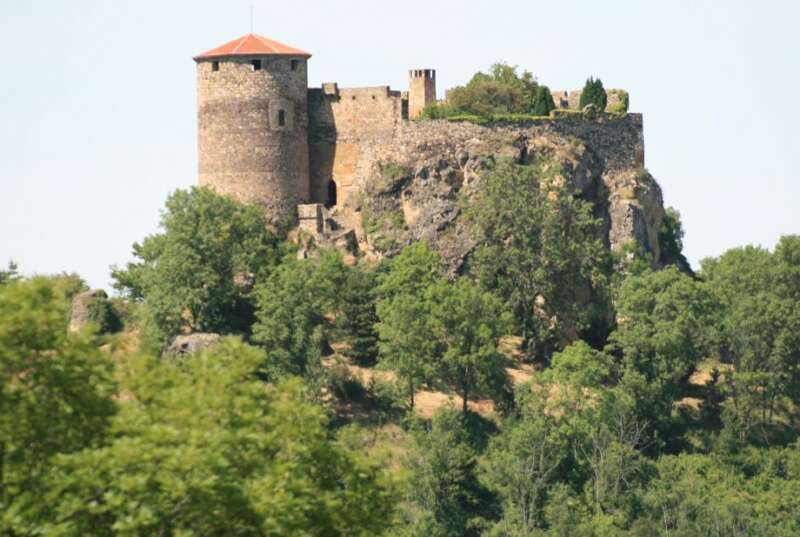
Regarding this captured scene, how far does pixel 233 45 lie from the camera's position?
3413 inches

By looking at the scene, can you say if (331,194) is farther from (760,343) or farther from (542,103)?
(760,343)

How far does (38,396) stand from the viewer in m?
46.7

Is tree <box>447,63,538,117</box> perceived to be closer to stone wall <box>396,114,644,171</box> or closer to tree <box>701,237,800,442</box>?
stone wall <box>396,114,644,171</box>

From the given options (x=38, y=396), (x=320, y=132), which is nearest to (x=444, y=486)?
(x=320, y=132)

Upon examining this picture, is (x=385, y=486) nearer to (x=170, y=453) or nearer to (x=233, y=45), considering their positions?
(x=170, y=453)

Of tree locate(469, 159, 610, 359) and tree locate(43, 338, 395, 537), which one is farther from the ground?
tree locate(469, 159, 610, 359)

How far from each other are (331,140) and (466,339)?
32.3 ft

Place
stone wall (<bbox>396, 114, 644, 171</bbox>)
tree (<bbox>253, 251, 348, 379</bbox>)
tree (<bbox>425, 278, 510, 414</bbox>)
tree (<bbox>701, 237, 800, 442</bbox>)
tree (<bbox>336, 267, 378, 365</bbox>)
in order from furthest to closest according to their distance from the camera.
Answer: stone wall (<bbox>396, 114, 644, 171</bbox>) < tree (<bbox>701, 237, 800, 442</bbox>) < tree (<bbox>336, 267, 378, 365</bbox>) < tree (<bbox>425, 278, 510, 414</bbox>) < tree (<bbox>253, 251, 348, 379</bbox>)

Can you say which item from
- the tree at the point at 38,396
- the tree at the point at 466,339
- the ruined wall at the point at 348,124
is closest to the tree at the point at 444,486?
the tree at the point at 466,339

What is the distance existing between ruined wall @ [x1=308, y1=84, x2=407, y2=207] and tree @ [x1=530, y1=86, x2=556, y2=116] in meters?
4.69

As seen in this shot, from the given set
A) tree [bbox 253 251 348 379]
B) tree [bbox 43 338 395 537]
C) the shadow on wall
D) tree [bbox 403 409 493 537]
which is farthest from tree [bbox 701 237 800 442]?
tree [bbox 43 338 395 537]

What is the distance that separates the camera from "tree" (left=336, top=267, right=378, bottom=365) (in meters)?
83.8

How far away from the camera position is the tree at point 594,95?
295 ft

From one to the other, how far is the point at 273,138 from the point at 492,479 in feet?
49.1
